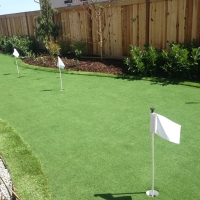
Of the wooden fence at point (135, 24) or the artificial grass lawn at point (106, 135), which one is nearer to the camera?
the artificial grass lawn at point (106, 135)

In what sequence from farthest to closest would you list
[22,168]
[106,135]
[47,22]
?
1. [47,22]
2. [106,135]
3. [22,168]

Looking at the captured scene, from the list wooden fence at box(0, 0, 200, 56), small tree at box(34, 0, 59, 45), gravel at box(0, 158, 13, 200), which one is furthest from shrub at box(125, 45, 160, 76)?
small tree at box(34, 0, 59, 45)

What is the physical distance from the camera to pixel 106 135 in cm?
466

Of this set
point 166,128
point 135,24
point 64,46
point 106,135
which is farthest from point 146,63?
point 166,128

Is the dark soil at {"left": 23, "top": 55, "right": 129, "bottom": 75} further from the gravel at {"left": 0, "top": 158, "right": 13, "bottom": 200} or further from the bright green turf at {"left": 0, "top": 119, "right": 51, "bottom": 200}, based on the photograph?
the gravel at {"left": 0, "top": 158, "right": 13, "bottom": 200}

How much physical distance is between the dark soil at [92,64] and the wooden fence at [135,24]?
0.65 metres

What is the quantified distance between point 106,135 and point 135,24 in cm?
658

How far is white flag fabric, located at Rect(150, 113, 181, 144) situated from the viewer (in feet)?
8.54

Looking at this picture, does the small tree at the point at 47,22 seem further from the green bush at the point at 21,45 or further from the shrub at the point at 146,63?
the shrub at the point at 146,63

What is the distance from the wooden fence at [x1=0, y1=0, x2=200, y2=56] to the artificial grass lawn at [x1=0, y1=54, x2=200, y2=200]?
2334mm

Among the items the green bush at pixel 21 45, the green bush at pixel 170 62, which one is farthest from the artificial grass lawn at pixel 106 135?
the green bush at pixel 21 45

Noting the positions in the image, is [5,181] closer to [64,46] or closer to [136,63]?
[136,63]

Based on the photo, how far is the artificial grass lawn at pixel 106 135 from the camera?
3.26 meters

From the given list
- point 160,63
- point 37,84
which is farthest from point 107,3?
point 37,84
